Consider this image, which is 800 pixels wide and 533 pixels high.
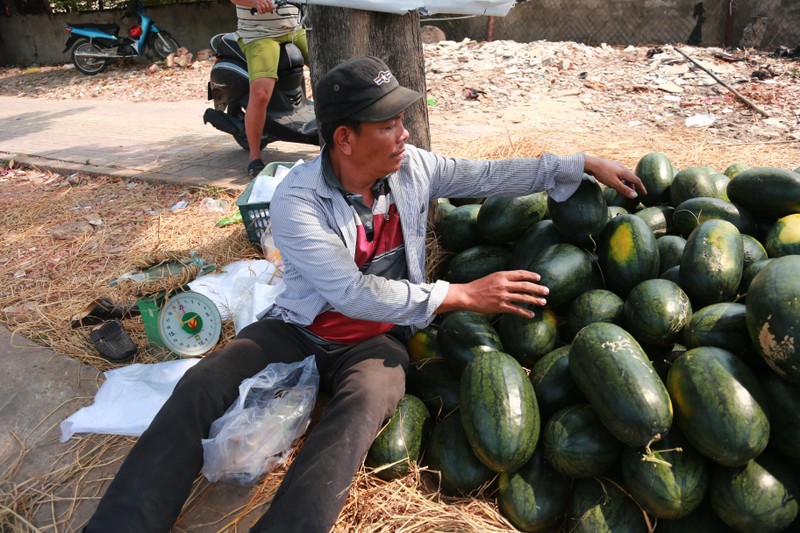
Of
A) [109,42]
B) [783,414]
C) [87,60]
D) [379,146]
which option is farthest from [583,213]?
[87,60]

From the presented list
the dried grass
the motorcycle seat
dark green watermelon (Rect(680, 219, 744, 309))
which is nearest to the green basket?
the dried grass

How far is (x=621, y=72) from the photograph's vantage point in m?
9.10

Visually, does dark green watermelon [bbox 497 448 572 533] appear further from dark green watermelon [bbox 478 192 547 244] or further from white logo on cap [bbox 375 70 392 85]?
white logo on cap [bbox 375 70 392 85]

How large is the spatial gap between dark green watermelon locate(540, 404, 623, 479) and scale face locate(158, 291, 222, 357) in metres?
2.01

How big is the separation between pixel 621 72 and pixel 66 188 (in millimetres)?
8218

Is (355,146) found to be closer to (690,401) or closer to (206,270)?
(690,401)

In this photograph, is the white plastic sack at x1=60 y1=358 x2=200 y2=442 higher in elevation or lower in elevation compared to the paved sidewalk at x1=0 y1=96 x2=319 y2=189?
lower

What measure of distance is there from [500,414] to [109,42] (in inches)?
631

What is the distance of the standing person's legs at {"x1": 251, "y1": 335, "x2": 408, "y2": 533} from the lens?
76.9 inches

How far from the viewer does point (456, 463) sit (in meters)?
2.26

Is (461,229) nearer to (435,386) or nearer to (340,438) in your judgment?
(435,386)

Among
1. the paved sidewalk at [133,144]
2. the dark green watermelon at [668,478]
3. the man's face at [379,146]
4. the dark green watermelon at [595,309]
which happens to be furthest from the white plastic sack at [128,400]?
the paved sidewalk at [133,144]

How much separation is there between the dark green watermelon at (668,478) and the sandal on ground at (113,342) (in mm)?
2773

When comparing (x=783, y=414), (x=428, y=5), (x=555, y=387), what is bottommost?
(x=555, y=387)
